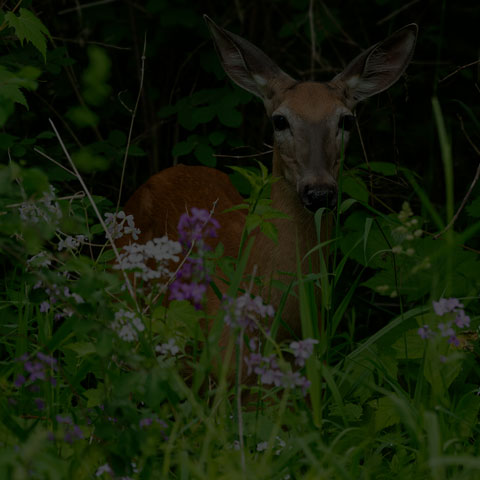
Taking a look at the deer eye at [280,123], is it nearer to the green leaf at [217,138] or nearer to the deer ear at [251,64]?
the deer ear at [251,64]

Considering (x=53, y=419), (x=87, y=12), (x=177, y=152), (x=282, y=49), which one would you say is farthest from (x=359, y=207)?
(x=53, y=419)

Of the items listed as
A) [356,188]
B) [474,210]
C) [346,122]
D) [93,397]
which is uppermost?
[346,122]

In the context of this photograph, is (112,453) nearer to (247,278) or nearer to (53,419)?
(53,419)

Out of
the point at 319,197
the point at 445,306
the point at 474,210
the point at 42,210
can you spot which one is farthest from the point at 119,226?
the point at 474,210

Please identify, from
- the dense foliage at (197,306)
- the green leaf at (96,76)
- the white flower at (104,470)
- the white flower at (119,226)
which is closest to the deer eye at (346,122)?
the dense foliage at (197,306)

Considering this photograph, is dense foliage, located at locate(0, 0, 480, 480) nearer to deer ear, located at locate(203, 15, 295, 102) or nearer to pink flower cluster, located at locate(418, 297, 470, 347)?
pink flower cluster, located at locate(418, 297, 470, 347)

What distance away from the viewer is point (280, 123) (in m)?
3.58

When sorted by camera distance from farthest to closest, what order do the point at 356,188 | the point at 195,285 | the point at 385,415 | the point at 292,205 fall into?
the point at 356,188 → the point at 292,205 → the point at 385,415 → the point at 195,285

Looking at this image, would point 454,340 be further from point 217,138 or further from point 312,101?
point 217,138

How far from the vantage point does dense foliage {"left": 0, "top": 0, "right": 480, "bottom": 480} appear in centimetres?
211

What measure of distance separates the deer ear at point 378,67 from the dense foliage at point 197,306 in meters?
0.18

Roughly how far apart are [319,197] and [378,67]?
3.61 ft

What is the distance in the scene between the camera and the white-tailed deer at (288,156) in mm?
3346

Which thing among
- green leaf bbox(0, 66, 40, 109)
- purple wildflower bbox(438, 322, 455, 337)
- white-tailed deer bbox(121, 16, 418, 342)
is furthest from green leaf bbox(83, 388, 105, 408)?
purple wildflower bbox(438, 322, 455, 337)
